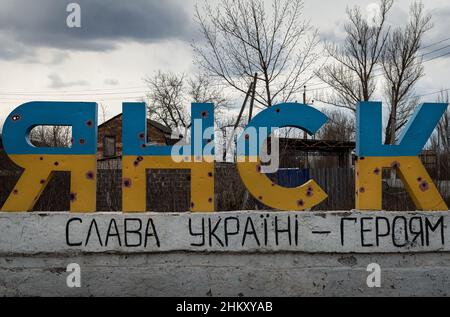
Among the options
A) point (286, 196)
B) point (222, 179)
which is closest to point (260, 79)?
point (222, 179)

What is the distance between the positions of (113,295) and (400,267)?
128 inches

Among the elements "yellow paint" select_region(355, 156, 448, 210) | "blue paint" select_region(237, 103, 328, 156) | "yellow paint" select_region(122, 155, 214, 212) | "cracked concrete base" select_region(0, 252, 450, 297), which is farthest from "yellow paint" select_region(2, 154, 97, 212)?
"yellow paint" select_region(355, 156, 448, 210)

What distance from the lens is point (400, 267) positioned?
219 inches

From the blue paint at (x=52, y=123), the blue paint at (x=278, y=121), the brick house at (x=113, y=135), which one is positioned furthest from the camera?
the brick house at (x=113, y=135)

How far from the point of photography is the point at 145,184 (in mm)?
5668

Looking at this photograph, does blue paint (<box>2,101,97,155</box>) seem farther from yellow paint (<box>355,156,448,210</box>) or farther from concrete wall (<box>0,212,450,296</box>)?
yellow paint (<box>355,156,448,210</box>)

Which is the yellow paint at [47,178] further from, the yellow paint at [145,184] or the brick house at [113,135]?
the brick house at [113,135]

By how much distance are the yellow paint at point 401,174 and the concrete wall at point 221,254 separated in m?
0.24

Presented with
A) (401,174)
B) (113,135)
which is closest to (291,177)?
(401,174)

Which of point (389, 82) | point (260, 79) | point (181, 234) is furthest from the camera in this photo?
point (389, 82)

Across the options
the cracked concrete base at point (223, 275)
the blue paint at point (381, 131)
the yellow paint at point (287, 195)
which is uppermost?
the blue paint at point (381, 131)

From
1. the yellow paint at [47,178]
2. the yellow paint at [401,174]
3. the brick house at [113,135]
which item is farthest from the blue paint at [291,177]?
the brick house at [113,135]

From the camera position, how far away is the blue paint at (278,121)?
5.73m

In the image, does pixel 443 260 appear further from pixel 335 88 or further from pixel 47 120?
pixel 335 88
